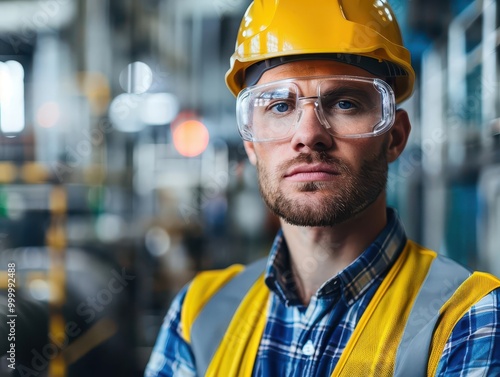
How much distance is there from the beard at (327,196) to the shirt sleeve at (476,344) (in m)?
0.42

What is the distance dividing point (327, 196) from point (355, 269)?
9.5 inches

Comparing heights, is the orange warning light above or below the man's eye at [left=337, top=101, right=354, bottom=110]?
above

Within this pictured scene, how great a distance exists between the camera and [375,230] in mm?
1836

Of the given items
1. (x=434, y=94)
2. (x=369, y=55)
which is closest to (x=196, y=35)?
(x=434, y=94)

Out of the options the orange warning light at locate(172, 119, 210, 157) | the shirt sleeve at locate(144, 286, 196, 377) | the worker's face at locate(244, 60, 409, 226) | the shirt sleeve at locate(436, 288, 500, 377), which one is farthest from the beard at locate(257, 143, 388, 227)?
the orange warning light at locate(172, 119, 210, 157)

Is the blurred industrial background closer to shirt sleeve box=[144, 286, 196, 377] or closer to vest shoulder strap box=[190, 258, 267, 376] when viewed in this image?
shirt sleeve box=[144, 286, 196, 377]

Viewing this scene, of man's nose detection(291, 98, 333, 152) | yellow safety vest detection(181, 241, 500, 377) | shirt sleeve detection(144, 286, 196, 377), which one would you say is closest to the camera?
yellow safety vest detection(181, 241, 500, 377)

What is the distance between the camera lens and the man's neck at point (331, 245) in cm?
180

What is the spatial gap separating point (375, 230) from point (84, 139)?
454cm

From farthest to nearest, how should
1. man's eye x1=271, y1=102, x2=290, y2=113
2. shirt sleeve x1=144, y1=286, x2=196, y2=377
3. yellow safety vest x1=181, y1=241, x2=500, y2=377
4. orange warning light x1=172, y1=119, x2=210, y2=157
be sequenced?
orange warning light x1=172, y1=119, x2=210, y2=157 → shirt sleeve x1=144, y1=286, x2=196, y2=377 → man's eye x1=271, y1=102, x2=290, y2=113 → yellow safety vest x1=181, y1=241, x2=500, y2=377

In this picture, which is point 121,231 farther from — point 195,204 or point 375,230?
point 375,230

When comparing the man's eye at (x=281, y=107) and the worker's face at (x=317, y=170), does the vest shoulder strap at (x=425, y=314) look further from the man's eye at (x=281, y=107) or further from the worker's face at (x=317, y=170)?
the man's eye at (x=281, y=107)

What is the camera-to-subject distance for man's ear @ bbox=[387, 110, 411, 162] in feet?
6.25

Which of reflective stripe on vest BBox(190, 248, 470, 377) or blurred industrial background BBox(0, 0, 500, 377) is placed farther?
blurred industrial background BBox(0, 0, 500, 377)
